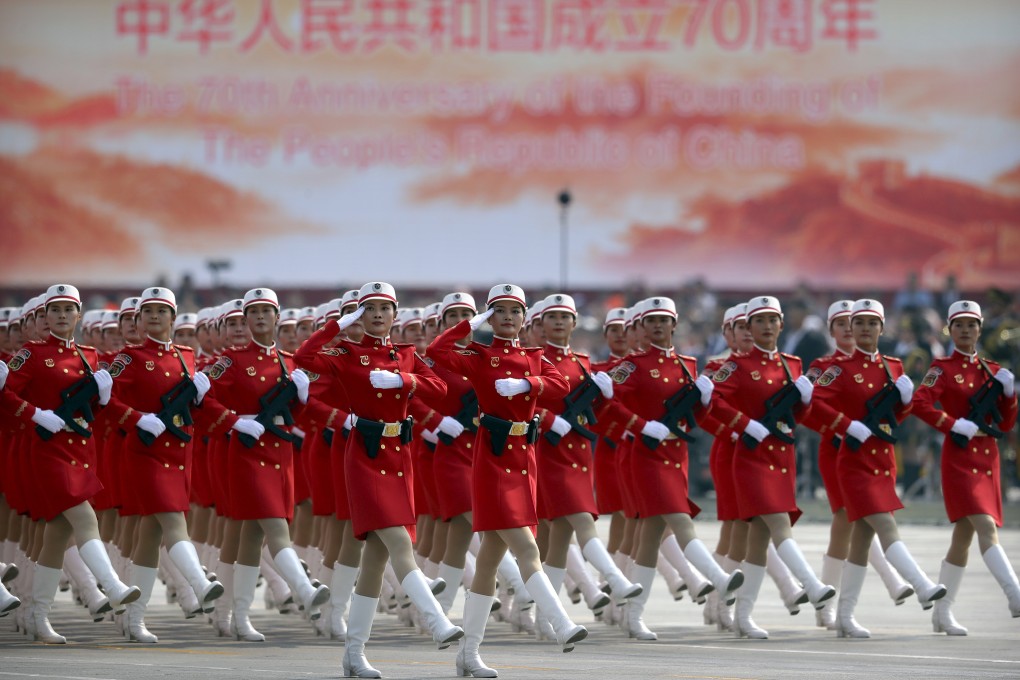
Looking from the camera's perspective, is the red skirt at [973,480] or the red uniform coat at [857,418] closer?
the red uniform coat at [857,418]

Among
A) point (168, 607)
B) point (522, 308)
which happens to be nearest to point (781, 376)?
point (522, 308)

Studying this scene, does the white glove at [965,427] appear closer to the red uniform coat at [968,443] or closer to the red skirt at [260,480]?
the red uniform coat at [968,443]

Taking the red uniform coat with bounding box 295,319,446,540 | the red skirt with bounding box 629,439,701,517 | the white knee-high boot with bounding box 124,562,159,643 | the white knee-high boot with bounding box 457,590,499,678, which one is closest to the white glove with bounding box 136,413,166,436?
the white knee-high boot with bounding box 124,562,159,643

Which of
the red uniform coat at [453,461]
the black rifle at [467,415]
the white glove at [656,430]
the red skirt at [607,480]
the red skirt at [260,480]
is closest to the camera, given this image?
the red skirt at [260,480]

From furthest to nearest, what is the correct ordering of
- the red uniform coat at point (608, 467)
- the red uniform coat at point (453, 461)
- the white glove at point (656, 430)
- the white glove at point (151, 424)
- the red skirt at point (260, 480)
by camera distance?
1. the red uniform coat at point (608, 467)
2. the white glove at point (656, 430)
3. the red uniform coat at point (453, 461)
4. the red skirt at point (260, 480)
5. the white glove at point (151, 424)

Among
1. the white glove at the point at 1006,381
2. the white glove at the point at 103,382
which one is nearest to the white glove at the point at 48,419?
the white glove at the point at 103,382

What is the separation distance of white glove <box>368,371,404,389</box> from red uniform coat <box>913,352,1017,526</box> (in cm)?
409

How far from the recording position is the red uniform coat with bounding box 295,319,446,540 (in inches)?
427

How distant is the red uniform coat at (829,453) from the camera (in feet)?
44.0

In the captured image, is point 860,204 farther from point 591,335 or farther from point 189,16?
point 189,16

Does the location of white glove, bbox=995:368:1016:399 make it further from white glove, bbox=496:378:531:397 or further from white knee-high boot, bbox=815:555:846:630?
white glove, bbox=496:378:531:397

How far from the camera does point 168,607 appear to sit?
49.2ft

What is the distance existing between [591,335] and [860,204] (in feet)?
26.8

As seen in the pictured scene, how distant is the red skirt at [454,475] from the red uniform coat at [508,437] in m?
1.76
